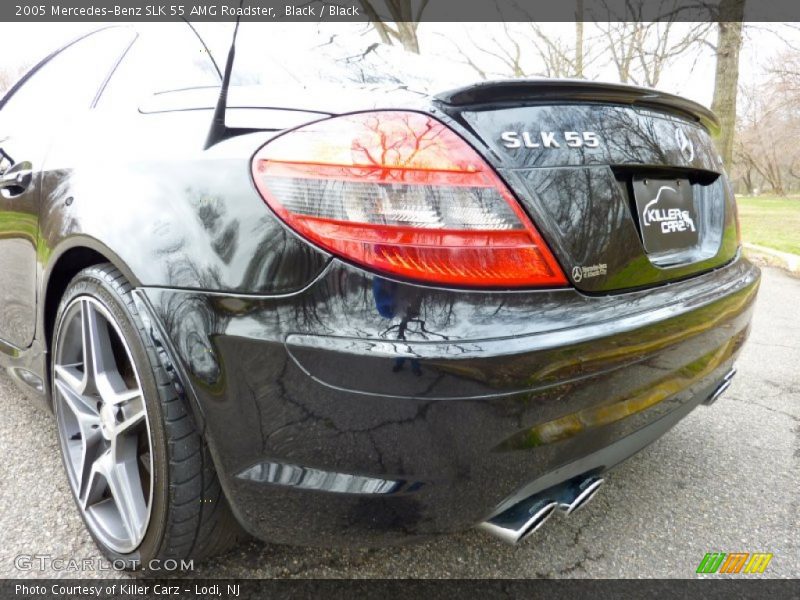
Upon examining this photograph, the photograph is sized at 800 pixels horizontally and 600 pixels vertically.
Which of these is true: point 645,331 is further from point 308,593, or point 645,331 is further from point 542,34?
point 542,34

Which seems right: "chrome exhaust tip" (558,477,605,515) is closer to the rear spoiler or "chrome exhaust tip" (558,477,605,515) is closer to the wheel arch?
the rear spoiler

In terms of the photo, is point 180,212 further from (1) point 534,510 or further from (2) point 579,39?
(2) point 579,39

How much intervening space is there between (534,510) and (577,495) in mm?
130

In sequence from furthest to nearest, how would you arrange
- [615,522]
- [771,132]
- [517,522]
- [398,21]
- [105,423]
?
[771,132], [398,21], [615,522], [105,423], [517,522]

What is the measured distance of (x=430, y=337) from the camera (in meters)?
1.03

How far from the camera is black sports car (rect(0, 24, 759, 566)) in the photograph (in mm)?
1058

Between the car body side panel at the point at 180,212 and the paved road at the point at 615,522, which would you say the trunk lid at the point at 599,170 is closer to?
the car body side panel at the point at 180,212

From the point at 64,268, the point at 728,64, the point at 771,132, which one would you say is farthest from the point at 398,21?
the point at 771,132

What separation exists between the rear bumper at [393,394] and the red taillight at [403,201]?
0.05 m

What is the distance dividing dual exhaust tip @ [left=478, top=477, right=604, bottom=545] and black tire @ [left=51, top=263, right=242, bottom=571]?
630mm

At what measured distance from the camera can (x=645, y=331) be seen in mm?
1252

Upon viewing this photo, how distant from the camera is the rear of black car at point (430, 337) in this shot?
1047 millimetres

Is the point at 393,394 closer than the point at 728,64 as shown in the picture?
Yes

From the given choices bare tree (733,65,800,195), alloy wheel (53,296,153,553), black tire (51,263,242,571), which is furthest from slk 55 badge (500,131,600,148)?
bare tree (733,65,800,195)
